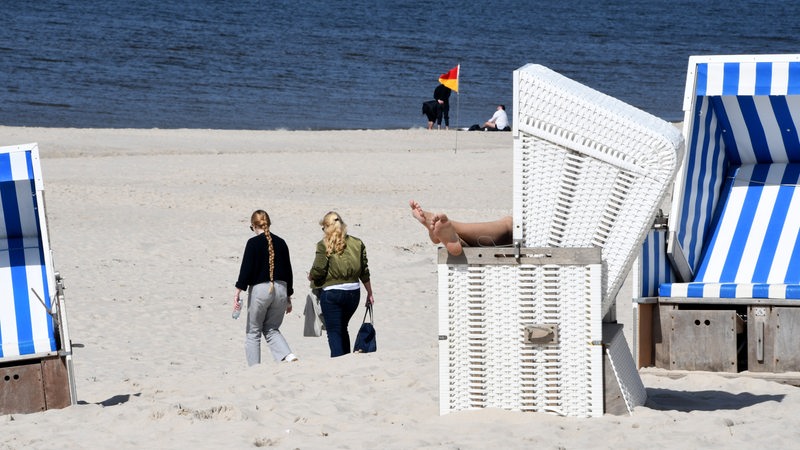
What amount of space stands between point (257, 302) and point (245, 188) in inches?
403

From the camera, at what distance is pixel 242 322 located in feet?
37.2

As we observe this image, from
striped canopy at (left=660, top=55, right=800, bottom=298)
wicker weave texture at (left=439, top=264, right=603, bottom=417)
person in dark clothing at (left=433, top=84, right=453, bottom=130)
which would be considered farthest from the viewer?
person in dark clothing at (left=433, top=84, right=453, bottom=130)

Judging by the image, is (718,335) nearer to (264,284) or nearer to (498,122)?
(264,284)

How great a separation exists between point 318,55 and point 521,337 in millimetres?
41223

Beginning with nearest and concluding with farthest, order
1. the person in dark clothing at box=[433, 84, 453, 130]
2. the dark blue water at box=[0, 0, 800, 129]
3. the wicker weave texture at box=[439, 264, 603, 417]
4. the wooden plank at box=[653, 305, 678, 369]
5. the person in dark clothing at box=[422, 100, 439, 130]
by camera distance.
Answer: the wicker weave texture at box=[439, 264, 603, 417] → the wooden plank at box=[653, 305, 678, 369] → the person in dark clothing at box=[433, 84, 453, 130] → the person in dark clothing at box=[422, 100, 439, 130] → the dark blue water at box=[0, 0, 800, 129]

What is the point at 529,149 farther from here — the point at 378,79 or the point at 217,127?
the point at 378,79

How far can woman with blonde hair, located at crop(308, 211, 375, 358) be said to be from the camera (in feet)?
29.1

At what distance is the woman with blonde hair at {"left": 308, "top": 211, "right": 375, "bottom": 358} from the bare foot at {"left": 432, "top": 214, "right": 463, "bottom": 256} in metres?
2.81

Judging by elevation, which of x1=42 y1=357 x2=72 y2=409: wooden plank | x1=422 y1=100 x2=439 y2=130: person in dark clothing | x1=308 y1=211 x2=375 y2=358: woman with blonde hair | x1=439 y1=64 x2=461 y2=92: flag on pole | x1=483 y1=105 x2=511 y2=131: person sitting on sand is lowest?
x1=42 y1=357 x2=72 y2=409: wooden plank

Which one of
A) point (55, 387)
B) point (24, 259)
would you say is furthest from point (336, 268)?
point (55, 387)

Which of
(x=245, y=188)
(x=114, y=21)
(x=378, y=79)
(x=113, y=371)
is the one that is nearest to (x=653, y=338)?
(x=113, y=371)

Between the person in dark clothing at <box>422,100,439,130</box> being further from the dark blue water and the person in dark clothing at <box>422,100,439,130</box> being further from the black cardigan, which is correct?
the black cardigan

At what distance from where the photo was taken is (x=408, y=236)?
15164 millimetres

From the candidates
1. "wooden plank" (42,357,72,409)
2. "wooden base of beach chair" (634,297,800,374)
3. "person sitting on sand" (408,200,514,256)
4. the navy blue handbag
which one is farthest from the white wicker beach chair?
the navy blue handbag
